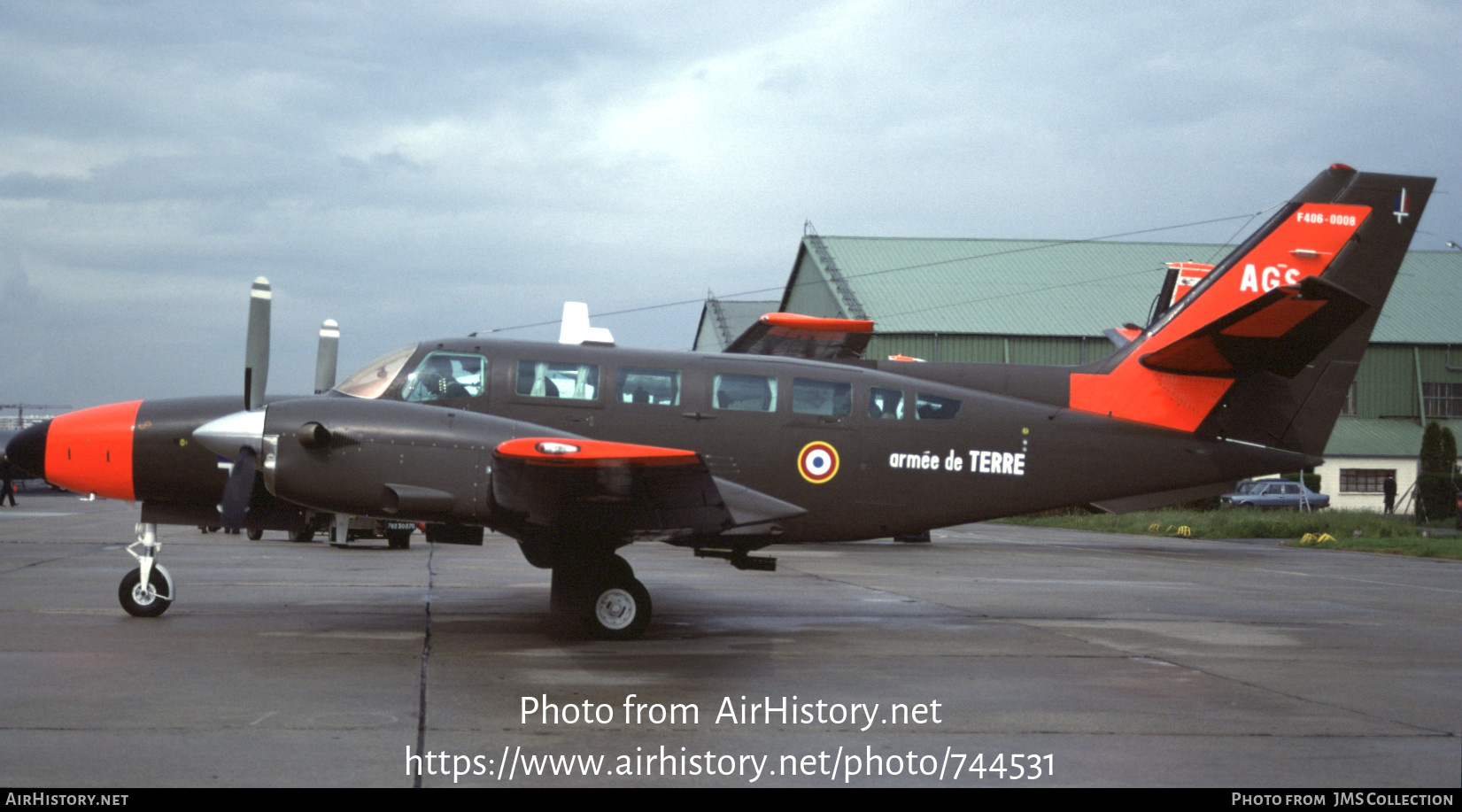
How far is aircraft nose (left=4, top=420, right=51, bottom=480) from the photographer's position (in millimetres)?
10547

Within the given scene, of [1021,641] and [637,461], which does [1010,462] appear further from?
[637,461]

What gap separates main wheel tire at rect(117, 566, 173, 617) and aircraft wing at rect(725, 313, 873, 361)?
1164 centimetres

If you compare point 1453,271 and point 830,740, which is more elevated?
point 1453,271

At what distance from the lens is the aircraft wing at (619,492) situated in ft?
29.5

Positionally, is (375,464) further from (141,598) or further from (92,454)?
(141,598)

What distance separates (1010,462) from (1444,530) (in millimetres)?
30183

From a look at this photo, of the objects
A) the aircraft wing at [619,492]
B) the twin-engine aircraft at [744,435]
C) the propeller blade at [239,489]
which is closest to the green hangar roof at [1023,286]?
the twin-engine aircraft at [744,435]

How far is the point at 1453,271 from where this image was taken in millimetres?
56625

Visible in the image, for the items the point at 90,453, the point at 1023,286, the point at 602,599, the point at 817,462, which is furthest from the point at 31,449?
the point at 1023,286

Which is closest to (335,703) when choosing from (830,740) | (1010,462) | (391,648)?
(391,648)

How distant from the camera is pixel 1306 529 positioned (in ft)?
107

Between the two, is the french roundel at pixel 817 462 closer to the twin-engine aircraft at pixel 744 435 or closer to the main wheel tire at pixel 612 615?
the twin-engine aircraft at pixel 744 435

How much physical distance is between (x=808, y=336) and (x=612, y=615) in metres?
12.4

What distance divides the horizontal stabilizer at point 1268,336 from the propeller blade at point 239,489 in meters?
9.18
